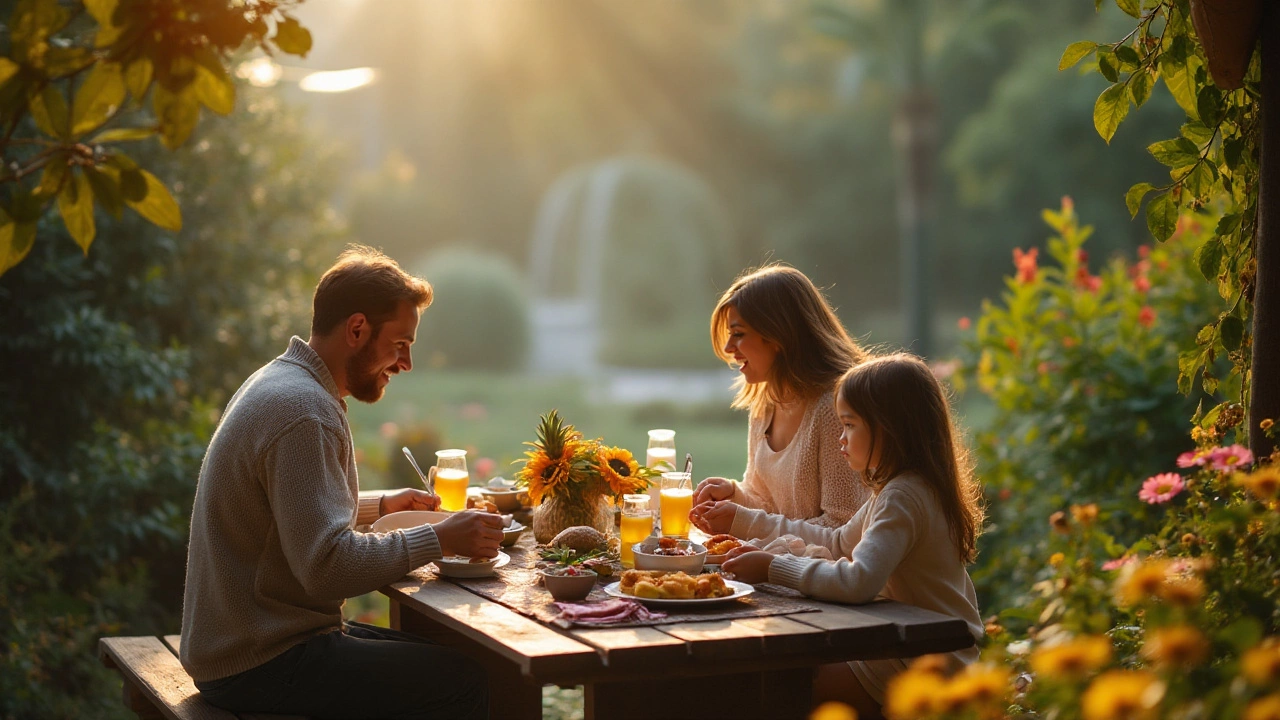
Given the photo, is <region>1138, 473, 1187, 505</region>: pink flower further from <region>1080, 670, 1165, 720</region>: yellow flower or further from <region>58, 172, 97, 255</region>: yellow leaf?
<region>58, 172, 97, 255</region>: yellow leaf

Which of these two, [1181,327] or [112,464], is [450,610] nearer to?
[112,464]

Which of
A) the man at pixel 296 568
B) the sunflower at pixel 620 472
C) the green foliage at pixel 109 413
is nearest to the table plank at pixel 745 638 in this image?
the man at pixel 296 568

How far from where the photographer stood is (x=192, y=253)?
5875mm

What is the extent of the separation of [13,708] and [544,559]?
2.39m

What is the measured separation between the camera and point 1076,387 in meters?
5.16

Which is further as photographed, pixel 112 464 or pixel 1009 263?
pixel 1009 263

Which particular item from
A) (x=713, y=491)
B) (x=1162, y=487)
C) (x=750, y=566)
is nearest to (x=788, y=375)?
(x=713, y=491)

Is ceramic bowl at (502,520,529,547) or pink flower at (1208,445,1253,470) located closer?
pink flower at (1208,445,1253,470)

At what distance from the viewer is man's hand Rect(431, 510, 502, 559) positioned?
2957mm

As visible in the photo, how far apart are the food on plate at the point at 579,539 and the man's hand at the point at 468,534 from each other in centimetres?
27

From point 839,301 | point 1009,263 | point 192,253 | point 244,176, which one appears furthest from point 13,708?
point 839,301

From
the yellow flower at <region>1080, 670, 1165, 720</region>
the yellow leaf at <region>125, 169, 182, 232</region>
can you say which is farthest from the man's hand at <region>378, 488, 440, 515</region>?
the yellow flower at <region>1080, 670, 1165, 720</region>

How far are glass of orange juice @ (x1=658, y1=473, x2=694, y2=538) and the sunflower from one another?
4.9 inches

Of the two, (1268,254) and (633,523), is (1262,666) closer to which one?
(1268,254)
